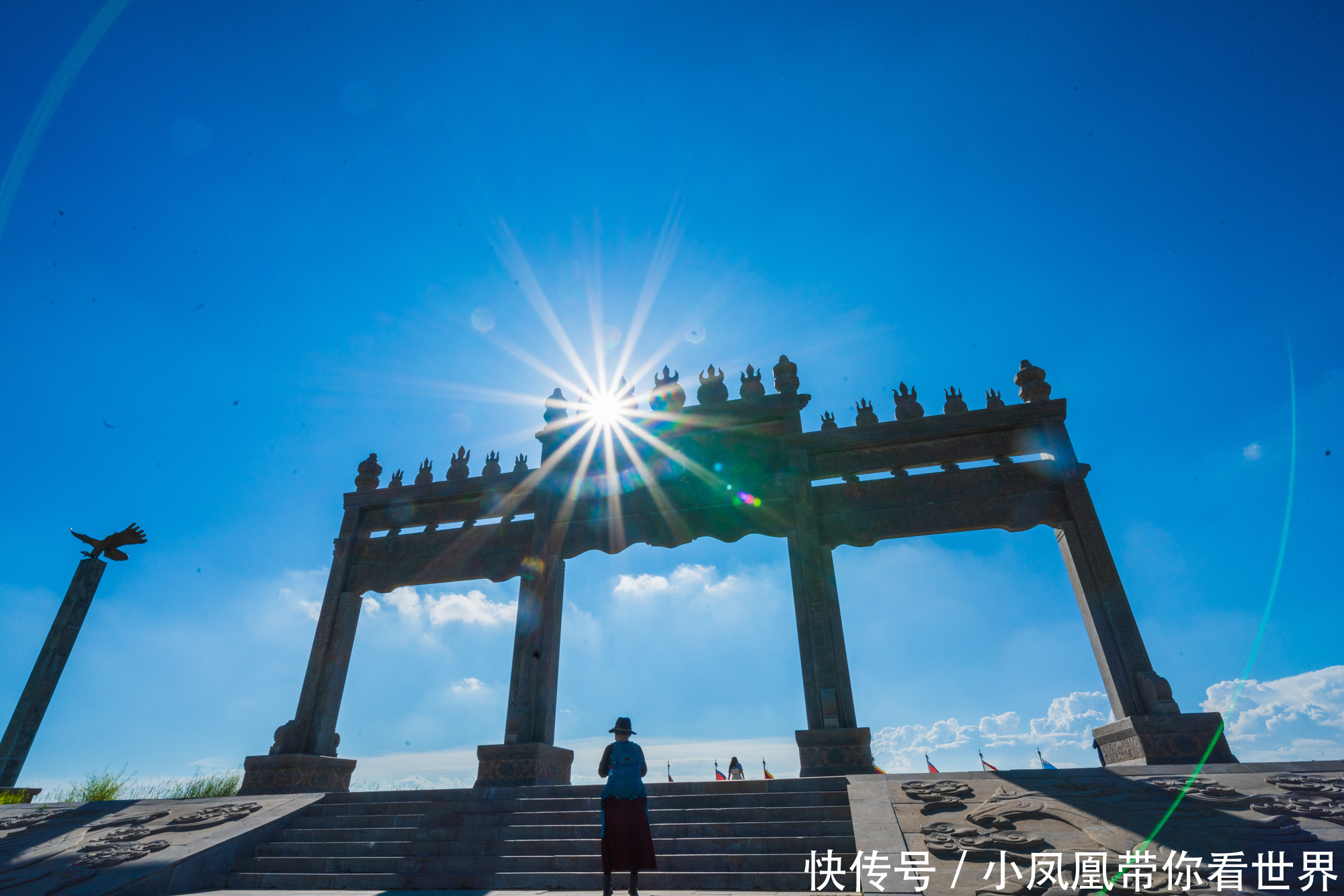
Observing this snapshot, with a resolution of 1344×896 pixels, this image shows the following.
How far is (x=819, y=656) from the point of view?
33.8 ft

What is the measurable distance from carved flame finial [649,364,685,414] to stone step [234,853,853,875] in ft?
26.4

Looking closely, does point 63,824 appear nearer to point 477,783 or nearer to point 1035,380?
point 477,783

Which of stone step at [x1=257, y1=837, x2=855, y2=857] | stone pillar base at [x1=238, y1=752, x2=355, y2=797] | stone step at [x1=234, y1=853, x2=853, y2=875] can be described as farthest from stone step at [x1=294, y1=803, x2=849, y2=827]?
stone pillar base at [x1=238, y1=752, x2=355, y2=797]

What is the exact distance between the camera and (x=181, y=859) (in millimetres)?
6766

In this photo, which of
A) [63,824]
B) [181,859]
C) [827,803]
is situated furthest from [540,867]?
[63,824]

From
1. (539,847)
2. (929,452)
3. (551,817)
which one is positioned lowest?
(539,847)

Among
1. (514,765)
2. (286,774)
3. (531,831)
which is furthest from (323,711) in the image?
(531,831)

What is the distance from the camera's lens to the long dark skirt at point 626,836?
17.7 ft

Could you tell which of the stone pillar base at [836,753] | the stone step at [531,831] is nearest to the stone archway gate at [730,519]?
the stone pillar base at [836,753]

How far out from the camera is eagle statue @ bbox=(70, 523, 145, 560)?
45.7ft

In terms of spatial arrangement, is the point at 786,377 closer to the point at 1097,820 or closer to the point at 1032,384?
the point at 1032,384

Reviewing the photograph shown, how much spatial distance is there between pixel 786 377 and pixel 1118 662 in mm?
7061

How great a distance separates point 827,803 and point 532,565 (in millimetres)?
6782

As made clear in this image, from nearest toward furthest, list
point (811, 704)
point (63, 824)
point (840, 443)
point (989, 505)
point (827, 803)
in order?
point (827, 803), point (63, 824), point (811, 704), point (989, 505), point (840, 443)
